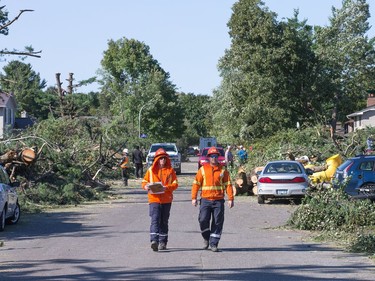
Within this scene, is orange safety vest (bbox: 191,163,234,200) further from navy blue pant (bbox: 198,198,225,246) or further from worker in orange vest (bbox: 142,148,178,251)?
worker in orange vest (bbox: 142,148,178,251)

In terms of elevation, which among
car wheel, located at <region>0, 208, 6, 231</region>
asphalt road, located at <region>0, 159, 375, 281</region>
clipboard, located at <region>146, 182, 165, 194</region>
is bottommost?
asphalt road, located at <region>0, 159, 375, 281</region>

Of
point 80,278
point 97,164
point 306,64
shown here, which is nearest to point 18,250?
point 80,278

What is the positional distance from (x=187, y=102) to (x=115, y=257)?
11659cm

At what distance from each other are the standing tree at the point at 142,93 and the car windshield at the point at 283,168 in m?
50.4

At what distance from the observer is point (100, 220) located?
20.9 meters

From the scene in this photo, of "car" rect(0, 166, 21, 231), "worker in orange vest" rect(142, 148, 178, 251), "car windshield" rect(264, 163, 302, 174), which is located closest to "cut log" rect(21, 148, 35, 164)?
"car" rect(0, 166, 21, 231)

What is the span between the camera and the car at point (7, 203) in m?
17.8

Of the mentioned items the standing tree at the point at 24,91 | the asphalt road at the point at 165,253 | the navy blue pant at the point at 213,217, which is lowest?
the asphalt road at the point at 165,253

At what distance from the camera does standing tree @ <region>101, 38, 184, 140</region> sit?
82312mm

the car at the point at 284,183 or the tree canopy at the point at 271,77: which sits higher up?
the tree canopy at the point at 271,77

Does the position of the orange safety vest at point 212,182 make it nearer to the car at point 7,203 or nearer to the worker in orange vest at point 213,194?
the worker in orange vest at point 213,194

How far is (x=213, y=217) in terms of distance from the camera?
14000 mm

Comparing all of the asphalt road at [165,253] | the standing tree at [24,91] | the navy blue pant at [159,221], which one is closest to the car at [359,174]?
the asphalt road at [165,253]

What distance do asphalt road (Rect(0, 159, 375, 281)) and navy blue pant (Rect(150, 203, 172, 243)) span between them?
0.99ft
